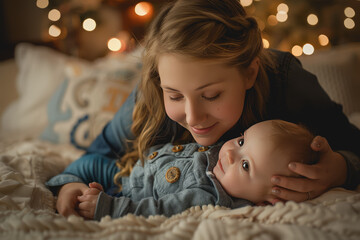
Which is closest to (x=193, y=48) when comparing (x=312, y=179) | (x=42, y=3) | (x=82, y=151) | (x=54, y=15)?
(x=312, y=179)

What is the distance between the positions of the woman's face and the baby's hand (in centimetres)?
30

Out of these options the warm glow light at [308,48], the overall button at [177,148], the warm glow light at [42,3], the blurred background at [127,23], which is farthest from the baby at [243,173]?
the warm glow light at [42,3]

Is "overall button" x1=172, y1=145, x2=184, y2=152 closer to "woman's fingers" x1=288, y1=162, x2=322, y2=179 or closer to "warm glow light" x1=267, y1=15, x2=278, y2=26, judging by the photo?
"woman's fingers" x1=288, y1=162, x2=322, y2=179

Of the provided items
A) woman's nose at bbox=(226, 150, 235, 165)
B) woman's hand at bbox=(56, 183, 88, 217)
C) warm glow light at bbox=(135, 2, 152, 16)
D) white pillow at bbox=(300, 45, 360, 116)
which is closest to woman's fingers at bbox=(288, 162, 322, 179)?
woman's nose at bbox=(226, 150, 235, 165)

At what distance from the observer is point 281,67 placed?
1029 mm

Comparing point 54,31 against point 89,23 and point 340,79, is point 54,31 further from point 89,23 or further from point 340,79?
point 340,79

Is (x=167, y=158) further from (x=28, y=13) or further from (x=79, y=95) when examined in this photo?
(x=28, y=13)

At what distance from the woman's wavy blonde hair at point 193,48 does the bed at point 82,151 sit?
1.10 ft

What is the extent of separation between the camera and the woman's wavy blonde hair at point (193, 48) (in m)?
0.75

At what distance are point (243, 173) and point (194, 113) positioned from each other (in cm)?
19

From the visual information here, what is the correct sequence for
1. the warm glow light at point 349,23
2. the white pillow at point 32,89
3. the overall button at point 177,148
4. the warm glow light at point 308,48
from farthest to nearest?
the warm glow light at point 349,23, the warm glow light at point 308,48, the white pillow at point 32,89, the overall button at point 177,148

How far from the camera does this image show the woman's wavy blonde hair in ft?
2.47

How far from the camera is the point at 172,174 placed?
2.78ft

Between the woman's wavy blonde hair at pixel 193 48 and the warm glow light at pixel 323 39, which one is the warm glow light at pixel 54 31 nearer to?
the woman's wavy blonde hair at pixel 193 48
